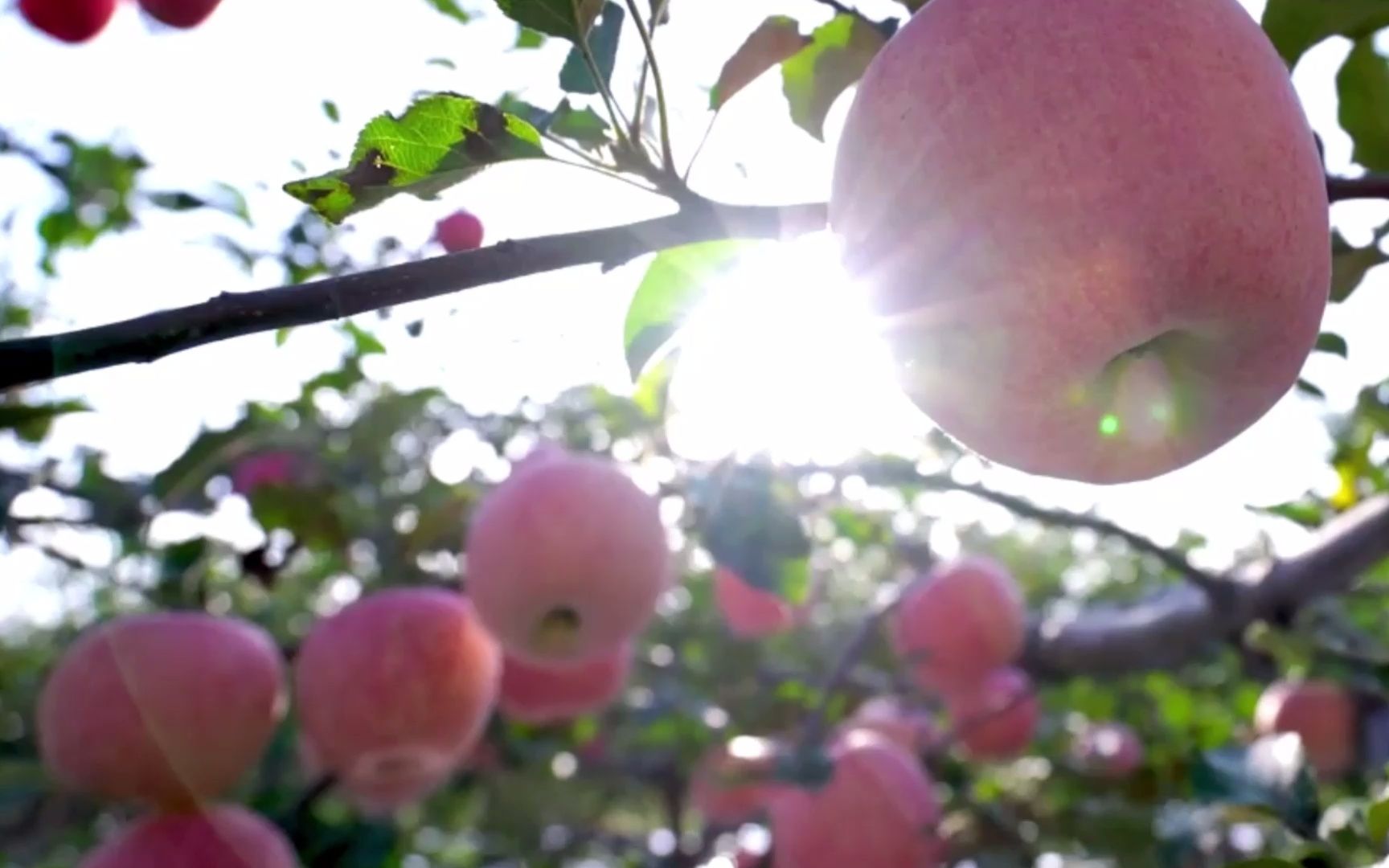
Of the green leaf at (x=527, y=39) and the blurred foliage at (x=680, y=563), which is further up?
the green leaf at (x=527, y=39)

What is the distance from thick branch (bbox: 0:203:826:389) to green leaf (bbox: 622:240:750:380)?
0.26m

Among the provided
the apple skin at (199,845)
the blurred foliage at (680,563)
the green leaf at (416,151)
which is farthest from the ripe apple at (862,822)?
the green leaf at (416,151)

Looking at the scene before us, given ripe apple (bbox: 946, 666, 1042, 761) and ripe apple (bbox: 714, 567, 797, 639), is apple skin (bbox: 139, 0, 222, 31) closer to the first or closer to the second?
ripe apple (bbox: 714, 567, 797, 639)

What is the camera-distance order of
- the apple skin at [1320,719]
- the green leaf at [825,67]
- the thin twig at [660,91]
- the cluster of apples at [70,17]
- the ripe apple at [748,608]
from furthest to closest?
the ripe apple at [748,608] → the apple skin at [1320,719] → the cluster of apples at [70,17] → the green leaf at [825,67] → the thin twig at [660,91]

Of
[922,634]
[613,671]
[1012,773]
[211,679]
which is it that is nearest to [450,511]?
[613,671]

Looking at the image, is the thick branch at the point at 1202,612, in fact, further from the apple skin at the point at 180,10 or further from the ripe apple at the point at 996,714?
the apple skin at the point at 180,10

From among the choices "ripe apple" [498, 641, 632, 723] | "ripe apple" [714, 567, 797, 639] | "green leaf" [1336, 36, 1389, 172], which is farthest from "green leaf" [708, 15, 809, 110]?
"ripe apple" [714, 567, 797, 639]

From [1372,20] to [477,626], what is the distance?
146 cm

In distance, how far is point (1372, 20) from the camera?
104cm

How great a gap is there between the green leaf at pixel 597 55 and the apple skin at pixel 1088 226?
266 mm

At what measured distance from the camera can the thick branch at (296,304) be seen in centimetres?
62

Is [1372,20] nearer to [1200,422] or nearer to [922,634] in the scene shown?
[1200,422]

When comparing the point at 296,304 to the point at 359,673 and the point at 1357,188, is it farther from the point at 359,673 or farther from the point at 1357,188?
the point at 359,673

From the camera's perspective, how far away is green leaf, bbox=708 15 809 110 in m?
1.03
